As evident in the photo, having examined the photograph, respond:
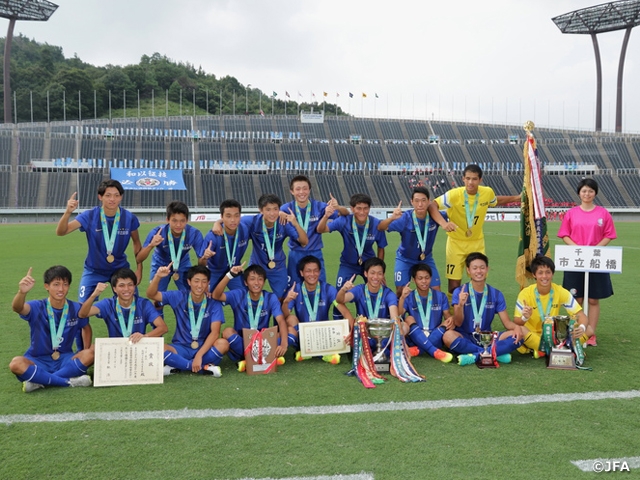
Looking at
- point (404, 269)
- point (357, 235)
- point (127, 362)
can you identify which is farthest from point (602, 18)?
point (127, 362)

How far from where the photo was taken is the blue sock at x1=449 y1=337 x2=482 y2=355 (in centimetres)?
519

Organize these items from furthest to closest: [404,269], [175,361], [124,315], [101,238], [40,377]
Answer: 1. [404,269]
2. [101,238]
3. [124,315]
4. [175,361]
5. [40,377]

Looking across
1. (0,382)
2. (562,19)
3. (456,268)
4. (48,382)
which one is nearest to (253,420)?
(48,382)

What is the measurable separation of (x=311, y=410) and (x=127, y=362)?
5.58ft

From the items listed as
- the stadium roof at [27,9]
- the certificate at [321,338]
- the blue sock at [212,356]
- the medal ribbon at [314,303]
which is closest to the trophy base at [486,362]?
the certificate at [321,338]

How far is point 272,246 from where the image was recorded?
608cm

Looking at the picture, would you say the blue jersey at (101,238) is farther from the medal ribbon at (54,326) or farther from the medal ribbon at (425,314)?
the medal ribbon at (425,314)

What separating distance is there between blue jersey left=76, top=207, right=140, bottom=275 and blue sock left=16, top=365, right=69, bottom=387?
53.1 inches

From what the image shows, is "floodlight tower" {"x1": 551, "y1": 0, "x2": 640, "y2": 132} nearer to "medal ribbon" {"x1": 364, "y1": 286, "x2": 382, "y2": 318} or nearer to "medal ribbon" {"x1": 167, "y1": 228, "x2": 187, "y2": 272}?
"medal ribbon" {"x1": 364, "y1": 286, "x2": 382, "y2": 318}

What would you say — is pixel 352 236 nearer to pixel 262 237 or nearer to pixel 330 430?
pixel 262 237

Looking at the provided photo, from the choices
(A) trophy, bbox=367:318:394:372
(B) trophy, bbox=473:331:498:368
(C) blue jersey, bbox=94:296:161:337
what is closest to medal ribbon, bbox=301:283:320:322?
(A) trophy, bbox=367:318:394:372

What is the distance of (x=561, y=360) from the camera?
4.92 m

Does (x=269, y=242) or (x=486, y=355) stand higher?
(x=269, y=242)

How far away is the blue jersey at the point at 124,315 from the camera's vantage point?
488 centimetres
